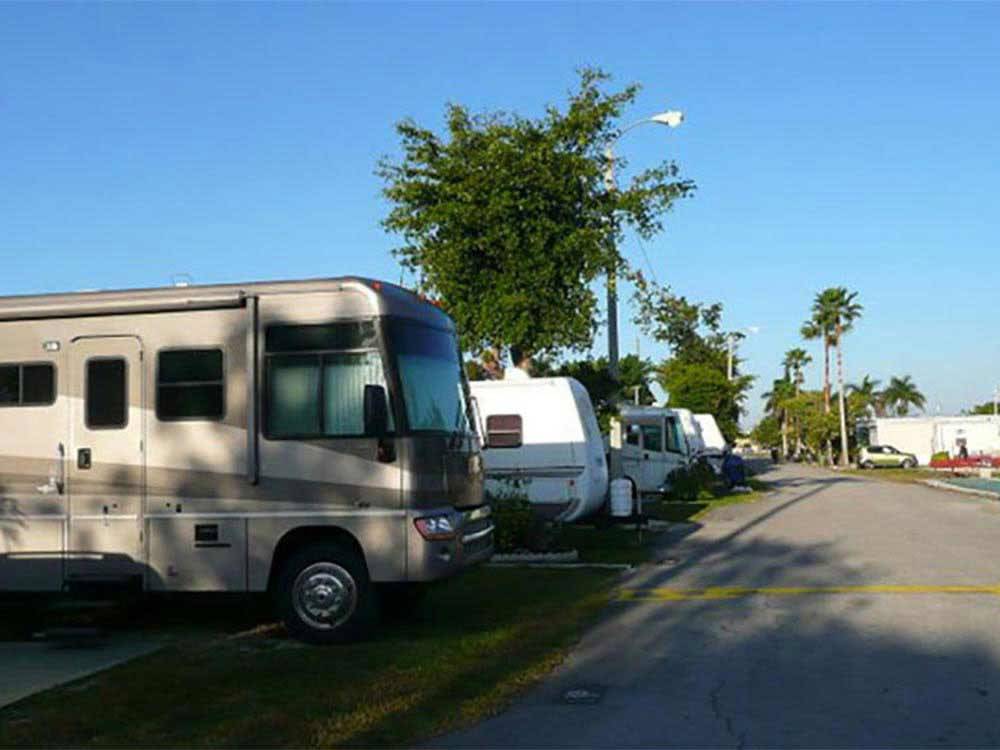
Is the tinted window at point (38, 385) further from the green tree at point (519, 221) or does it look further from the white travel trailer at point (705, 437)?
the white travel trailer at point (705, 437)

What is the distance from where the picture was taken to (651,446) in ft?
103

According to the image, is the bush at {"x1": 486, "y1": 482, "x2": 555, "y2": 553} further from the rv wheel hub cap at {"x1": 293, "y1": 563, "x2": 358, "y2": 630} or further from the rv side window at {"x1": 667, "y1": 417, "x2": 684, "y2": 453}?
the rv side window at {"x1": 667, "y1": 417, "x2": 684, "y2": 453}

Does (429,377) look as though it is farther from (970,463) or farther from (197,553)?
(970,463)

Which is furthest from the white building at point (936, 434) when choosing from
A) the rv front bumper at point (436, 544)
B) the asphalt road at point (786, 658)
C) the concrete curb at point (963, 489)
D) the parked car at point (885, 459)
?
the rv front bumper at point (436, 544)

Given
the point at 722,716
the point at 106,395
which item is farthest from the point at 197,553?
the point at 722,716

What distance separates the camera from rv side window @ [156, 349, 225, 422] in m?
10.8

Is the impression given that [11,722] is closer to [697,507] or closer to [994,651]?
[994,651]

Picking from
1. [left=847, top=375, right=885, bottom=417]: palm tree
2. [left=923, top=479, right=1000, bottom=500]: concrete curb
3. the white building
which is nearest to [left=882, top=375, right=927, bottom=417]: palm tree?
[left=847, top=375, right=885, bottom=417]: palm tree

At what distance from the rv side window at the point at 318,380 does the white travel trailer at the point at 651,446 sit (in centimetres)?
1886

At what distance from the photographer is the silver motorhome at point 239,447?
408 inches

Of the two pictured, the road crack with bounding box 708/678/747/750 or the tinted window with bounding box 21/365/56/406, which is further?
the tinted window with bounding box 21/365/56/406

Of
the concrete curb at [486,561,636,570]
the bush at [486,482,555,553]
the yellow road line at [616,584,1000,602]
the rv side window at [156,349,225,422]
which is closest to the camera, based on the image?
the rv side window at [156,349,225,422]

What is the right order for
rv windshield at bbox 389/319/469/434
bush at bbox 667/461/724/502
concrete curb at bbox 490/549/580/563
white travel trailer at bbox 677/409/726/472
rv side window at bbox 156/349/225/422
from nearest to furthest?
1. rv windshield at bbox 389/319/469/434
2. rv side window at bbox 156/349/225/422
3. concrete curb at bbox 490/549/580/563
4. bush at bbox 667/461/724/502
5. white travel trailer at bbox 677/409/726/472

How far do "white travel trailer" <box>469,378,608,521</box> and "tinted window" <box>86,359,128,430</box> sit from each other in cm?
975
